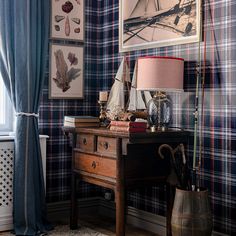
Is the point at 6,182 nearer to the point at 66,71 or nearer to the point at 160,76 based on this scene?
the point at 66,71

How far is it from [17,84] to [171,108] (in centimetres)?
121

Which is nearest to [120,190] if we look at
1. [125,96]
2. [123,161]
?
[123,161]

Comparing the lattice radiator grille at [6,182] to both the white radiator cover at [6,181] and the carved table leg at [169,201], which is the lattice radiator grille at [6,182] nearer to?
the white radiator cover at [6,181]

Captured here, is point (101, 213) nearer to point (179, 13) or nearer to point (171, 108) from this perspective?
point (171, 108)

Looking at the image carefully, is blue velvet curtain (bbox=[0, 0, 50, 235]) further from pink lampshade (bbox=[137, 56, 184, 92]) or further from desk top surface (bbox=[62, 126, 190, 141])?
pink lampshade (bbox=[137, 56, 184, 92])

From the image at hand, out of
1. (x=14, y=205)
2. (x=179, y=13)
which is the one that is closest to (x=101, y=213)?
(x=14, y=205)

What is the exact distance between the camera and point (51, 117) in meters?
4.04

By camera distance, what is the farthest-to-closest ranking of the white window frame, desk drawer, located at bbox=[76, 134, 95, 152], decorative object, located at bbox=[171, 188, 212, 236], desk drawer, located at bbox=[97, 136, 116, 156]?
the white window frame → desk drawer, located at bbox=[76, 134, 95, 152] → desk drawer, located at bbox=[97, 136, 116, 156] → decorative object, located at bbox=[171, 188, 212, 236]

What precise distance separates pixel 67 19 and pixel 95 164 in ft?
4.68

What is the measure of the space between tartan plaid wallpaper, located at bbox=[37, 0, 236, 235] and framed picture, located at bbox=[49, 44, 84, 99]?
61 millimetres

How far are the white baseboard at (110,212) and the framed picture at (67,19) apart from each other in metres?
1.48

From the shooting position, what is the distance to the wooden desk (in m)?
3.10

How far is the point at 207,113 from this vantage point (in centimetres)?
322

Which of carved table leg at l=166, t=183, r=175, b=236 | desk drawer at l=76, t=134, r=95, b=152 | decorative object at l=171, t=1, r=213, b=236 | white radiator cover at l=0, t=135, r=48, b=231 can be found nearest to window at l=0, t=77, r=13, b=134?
white radiator cover at l=0, t=135, r=48, b=231
